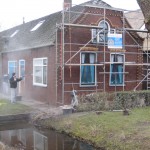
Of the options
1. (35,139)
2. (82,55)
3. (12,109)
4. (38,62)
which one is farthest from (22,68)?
(35,139)

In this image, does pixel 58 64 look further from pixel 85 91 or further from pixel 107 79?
pixel 107 79

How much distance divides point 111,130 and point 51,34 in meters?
9.26

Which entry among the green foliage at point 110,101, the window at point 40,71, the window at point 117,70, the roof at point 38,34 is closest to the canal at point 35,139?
the green foliage at point 110,101

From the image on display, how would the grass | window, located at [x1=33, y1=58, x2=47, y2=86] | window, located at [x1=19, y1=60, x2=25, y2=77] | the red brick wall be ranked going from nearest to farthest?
1. the grass
2. the red brick wall
3. window, located at [x1=33, y1=58, x2=47, y2=86]
4. window, located at [x1=19, y1=60, x2=25, y2=77]

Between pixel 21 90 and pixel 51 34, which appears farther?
pixel 21 90

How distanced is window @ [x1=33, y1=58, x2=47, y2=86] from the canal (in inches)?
228

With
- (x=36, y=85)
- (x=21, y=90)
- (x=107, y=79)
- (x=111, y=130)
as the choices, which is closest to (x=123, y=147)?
(x=111, y=130)

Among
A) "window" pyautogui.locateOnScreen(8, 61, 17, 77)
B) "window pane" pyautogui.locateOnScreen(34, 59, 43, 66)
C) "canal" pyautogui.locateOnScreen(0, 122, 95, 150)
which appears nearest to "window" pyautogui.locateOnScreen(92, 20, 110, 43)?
"window pane" pyautogui.locateOnScreen(34, 59, 43, 66)

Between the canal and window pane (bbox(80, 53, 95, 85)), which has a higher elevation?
window pane (bbox(80, 53, 95, 85))

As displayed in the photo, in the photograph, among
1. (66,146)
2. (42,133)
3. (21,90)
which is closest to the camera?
(66,146)

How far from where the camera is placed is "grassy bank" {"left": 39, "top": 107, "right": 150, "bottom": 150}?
35.1ft

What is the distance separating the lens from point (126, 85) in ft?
69.5

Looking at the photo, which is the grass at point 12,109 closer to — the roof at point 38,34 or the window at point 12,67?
the roof at point 38,34

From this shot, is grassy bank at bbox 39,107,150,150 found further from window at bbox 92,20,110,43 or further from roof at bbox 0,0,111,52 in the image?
roof at bbox 0,0,111,52
